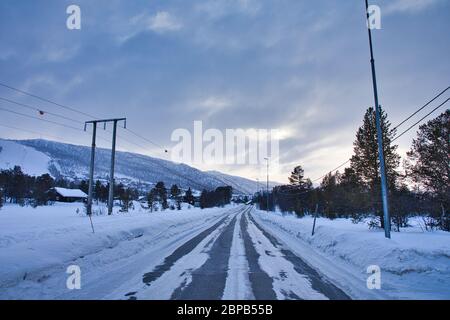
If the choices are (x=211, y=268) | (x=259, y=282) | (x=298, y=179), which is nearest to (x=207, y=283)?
(x=259, y=282)

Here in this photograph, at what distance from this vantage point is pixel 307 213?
56844mm

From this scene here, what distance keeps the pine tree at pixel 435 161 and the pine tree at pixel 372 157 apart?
7.18 feet

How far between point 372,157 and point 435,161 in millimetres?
4211

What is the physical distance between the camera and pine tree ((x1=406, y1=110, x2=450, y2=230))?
18.4m

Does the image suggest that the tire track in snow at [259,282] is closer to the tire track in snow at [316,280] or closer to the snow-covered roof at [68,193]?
the tire track in snow at [316,280]

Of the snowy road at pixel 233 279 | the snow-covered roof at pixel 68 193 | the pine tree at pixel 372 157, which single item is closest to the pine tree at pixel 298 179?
the pine tree at pixel 372 157

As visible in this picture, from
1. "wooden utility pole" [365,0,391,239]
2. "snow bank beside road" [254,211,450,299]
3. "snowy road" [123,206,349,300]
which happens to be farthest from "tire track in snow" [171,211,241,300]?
"wooden utility pole" [365,0,391,239]

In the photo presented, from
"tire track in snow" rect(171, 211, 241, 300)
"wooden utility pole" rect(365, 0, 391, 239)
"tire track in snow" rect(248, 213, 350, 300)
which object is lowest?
"tire track in snow" rect(248, 213, 350, 300)

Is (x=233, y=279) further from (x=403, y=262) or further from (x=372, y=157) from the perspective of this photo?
(x=372, y=157)

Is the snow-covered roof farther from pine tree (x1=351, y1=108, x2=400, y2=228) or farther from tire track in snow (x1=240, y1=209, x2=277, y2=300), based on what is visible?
tire track in snow (x1=240, y1=209, x2=277, y2=300)

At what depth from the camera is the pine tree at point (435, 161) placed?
60.4 feet

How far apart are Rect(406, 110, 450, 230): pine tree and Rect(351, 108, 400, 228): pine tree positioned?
219cm
